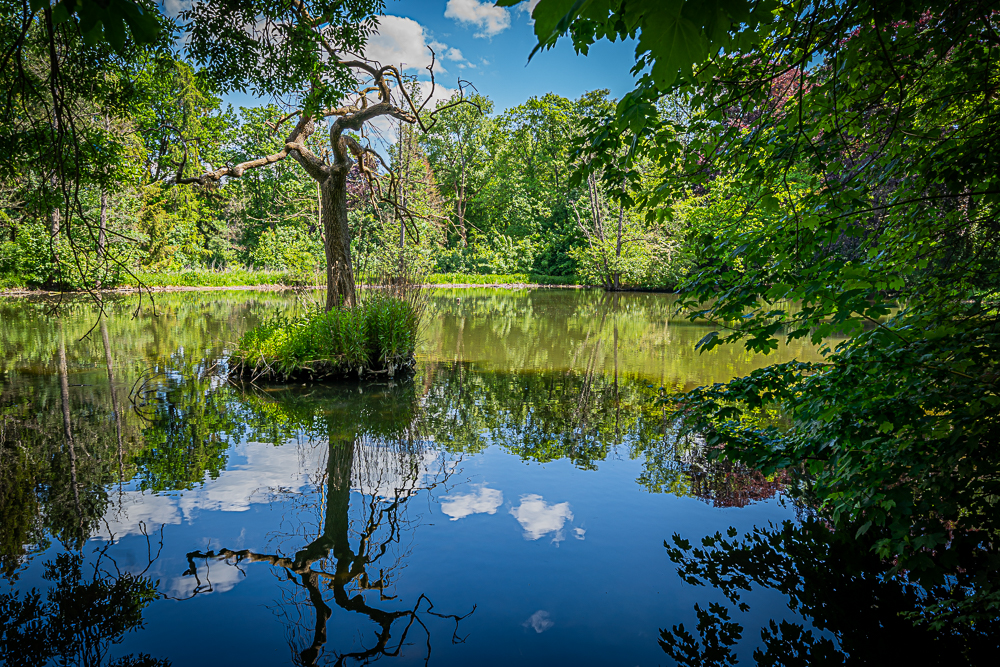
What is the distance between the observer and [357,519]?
3.41 metres

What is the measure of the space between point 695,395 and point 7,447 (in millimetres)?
5592

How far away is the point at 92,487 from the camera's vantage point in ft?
12.3

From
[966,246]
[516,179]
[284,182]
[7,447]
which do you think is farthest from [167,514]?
[516,179]

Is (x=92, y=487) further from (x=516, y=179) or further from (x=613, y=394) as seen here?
(x=516, y=179)

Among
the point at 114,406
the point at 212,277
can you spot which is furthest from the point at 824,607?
the point at 212,277

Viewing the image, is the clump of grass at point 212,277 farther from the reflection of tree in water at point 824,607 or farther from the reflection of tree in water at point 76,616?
the reflection of tree in water at point 824,607

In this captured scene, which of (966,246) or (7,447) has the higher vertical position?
(966,246)

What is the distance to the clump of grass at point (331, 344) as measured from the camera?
7.12 m

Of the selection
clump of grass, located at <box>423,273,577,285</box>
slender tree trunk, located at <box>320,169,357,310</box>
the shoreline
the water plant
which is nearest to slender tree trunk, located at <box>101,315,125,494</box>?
the water plant

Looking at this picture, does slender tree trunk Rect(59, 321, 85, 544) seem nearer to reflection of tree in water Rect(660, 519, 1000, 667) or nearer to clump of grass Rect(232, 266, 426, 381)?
clump of grass Rect(232, 266, 426, 381)

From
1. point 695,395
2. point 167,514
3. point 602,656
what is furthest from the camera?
point 695,395

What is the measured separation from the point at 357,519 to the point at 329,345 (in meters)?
4.12

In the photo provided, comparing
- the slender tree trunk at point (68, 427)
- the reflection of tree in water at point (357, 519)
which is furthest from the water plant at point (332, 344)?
the slender tree trunk at point (68, 427)

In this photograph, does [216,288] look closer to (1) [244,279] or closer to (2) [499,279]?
(1) [244,279]
